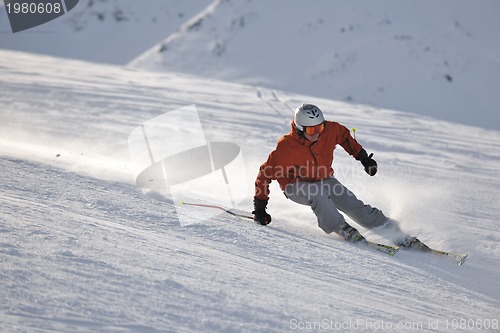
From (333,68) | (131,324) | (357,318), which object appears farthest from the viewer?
(333,68)

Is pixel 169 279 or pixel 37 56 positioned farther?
pixel 37 56

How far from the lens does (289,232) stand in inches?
187

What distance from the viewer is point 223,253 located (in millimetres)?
3889

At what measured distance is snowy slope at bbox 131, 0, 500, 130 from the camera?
45.9 feet

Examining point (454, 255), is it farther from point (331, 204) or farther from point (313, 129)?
point (313, 129)

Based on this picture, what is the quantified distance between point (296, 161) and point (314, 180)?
27 cm

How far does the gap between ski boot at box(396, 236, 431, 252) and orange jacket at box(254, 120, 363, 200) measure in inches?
36.4

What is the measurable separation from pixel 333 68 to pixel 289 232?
11859 mm

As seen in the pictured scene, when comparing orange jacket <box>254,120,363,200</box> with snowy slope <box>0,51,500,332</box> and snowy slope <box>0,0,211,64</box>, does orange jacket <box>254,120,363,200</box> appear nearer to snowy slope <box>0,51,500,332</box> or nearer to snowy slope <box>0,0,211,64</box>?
snowy slope <box>0,51,500,332</box>

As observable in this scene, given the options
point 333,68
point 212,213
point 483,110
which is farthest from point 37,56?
point 212,213

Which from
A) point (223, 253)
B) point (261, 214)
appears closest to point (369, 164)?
point (261, 214)

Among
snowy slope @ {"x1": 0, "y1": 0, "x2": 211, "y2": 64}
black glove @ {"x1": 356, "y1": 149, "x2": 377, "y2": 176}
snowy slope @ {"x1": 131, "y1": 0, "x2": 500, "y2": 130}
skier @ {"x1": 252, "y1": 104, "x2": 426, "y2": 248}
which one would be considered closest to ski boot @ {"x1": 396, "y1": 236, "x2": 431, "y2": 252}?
skier @ {"x1": 252, "y1": 104, "x2": 426, "y2": 248}

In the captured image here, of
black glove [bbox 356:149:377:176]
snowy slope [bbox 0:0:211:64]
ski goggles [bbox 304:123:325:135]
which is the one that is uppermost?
ski goggles [bbox 304:123:325:135]

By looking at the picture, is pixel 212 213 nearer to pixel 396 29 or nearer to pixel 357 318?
pixel 357 318
